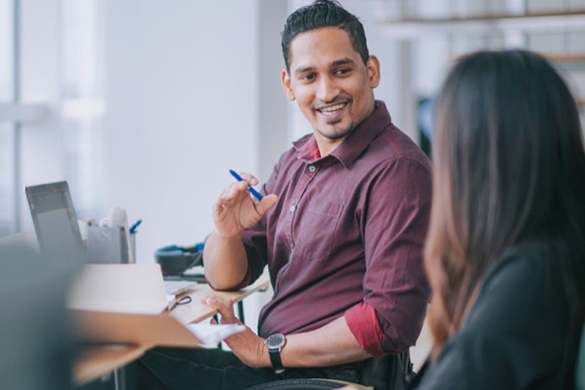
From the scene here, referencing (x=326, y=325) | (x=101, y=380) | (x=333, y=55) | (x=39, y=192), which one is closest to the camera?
(x=101, y=380)

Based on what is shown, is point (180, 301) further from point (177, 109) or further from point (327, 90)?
point (177, 109)

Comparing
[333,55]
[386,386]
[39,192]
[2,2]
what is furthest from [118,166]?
[386,386]

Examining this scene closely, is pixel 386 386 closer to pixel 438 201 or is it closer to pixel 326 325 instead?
pixel 326 325

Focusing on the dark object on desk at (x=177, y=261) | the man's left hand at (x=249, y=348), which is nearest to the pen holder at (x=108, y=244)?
the dark object on desk at (x=177, y=261)

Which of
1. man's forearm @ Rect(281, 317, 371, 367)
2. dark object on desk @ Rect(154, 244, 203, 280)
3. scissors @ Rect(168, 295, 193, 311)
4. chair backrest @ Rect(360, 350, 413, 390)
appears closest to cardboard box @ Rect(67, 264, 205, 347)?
scissors @ Rect(168, 295, 193, 311)

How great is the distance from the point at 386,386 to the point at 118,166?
7.53 ft

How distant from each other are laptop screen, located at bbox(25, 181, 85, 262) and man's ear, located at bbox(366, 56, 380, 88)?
3.24 feet

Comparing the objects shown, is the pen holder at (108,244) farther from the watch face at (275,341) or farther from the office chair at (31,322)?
the office chair at (31,322)

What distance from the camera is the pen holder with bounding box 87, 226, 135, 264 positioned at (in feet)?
7.97

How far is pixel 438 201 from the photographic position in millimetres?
1124

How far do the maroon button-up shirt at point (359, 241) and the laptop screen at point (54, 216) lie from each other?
2.11 ft

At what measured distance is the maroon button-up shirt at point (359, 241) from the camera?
181cm

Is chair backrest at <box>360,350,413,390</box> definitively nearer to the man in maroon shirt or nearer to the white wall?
the man in maroon shirt

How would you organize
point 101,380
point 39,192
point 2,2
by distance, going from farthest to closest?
point 2,2, point 39,192, point 101,380
